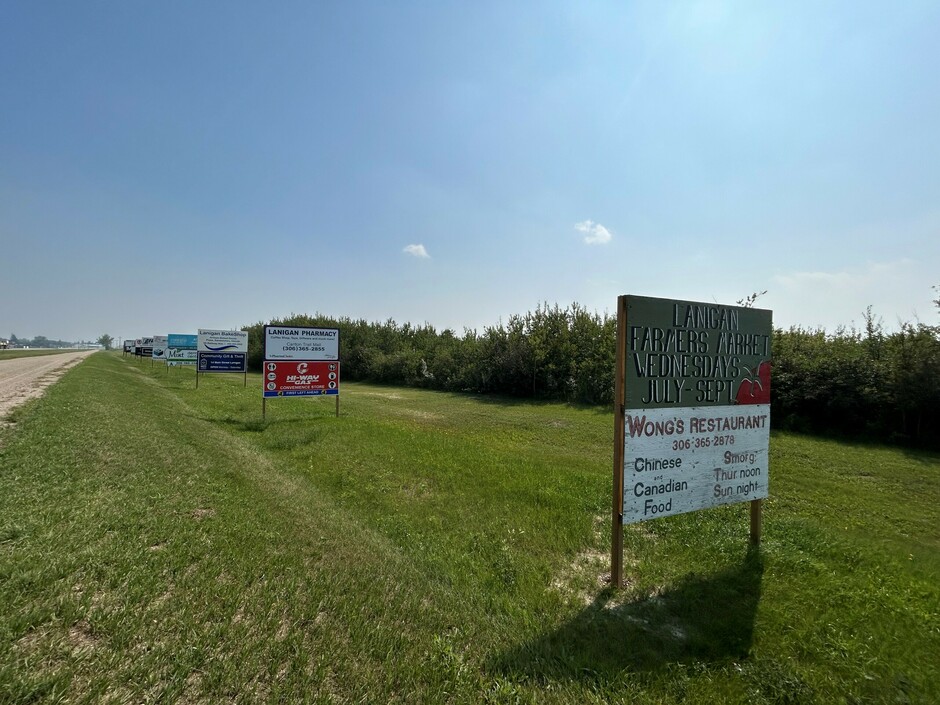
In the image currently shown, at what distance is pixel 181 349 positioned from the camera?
26.8 metres

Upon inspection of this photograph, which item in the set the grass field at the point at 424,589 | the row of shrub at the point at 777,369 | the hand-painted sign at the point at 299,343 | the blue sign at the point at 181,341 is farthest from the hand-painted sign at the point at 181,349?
the grass field at the point at 424,589

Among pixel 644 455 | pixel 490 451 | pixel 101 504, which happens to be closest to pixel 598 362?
pixel 490 451

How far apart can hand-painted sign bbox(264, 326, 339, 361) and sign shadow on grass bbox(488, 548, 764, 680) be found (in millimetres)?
10997

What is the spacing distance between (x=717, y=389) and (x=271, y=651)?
13.9 ft

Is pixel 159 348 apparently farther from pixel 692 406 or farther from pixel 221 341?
pixel 692 406

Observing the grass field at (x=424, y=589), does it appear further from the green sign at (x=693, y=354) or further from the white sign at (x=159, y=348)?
the white sign at (x=159, y=348)

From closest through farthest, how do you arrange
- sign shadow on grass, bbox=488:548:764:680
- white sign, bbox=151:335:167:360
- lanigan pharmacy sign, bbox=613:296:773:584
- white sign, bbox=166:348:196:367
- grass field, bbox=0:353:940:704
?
grass field, bbox=0:353:940:704, sign shadow on grass, bbox=488:548:764:680, lanigan pharmacy sign, bbox=613:296:773:584, white sign, bbox=166:348:196:367, white sign, bbox=151:335:167:360

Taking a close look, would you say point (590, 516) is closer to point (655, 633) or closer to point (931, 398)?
point (655, 633)

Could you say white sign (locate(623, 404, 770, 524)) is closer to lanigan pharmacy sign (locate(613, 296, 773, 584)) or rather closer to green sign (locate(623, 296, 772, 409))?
lanigan pharmacy sign (locate(613, 296, 773, 584))

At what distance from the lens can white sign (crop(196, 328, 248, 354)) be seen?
20266 millimetres

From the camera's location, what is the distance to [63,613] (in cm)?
224

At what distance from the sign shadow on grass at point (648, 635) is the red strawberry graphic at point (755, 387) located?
5.63 ft

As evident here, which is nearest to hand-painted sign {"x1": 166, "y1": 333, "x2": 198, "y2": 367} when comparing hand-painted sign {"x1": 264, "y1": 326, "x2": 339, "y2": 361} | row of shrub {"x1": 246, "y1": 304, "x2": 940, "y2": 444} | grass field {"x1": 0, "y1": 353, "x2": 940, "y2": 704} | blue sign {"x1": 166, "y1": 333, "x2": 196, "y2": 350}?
blue sign {"x1": 166, "y1": 333, "x2": 196, "y2": 350}

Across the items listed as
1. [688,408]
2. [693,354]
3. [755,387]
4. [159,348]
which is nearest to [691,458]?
[688,408]
